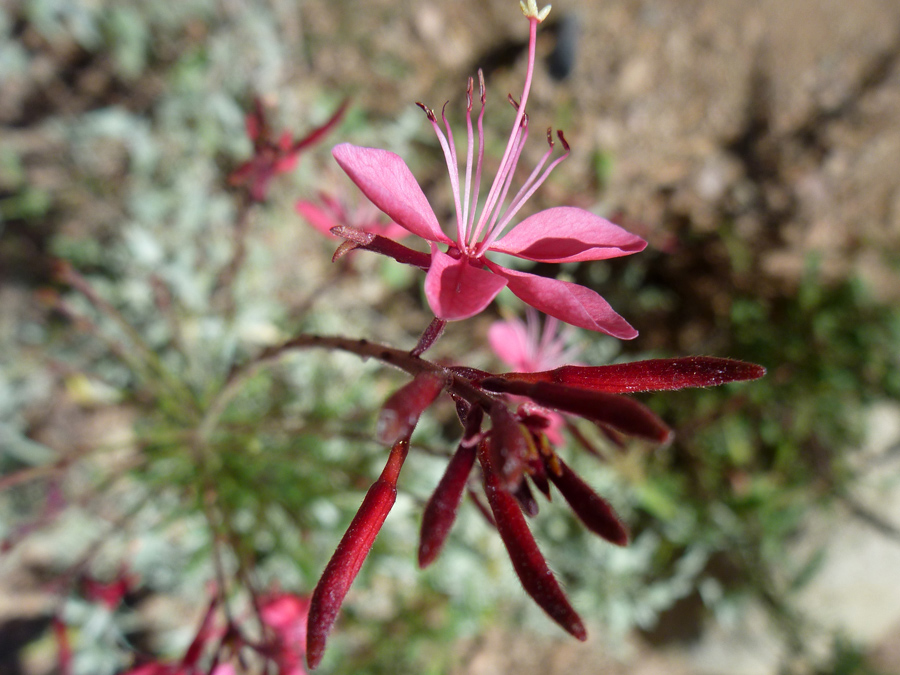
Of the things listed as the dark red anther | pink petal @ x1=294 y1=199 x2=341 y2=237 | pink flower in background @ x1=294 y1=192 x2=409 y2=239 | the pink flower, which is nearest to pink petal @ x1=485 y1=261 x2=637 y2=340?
the pink flower

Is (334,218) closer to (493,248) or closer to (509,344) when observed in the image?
(509,344)

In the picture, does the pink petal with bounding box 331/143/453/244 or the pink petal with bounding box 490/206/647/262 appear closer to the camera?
the pink petal with bounding box 331/143/453/244

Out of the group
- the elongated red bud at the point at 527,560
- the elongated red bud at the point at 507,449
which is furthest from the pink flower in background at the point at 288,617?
the elongated red bud at the point at 507,449

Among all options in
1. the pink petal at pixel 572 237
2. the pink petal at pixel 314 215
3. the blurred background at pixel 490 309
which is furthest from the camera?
the blurred background at pixel 490 309

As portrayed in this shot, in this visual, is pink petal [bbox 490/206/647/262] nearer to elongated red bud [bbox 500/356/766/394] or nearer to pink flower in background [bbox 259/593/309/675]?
elongated red bud [bbox 500/356/766/394]

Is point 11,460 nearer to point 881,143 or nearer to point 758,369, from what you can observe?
point 758,369

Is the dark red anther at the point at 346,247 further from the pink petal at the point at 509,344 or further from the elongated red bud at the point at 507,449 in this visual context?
the pink petal at the point at 509,344

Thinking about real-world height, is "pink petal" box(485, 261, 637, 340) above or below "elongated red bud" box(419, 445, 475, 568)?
above

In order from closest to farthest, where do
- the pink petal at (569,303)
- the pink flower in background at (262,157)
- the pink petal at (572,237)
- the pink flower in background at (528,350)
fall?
1. the pink petal at (569,303)
2. the pink petal at (572,237)
3. the pink flower in background at (262,157)
4. the pink flower in background at (528,350)
